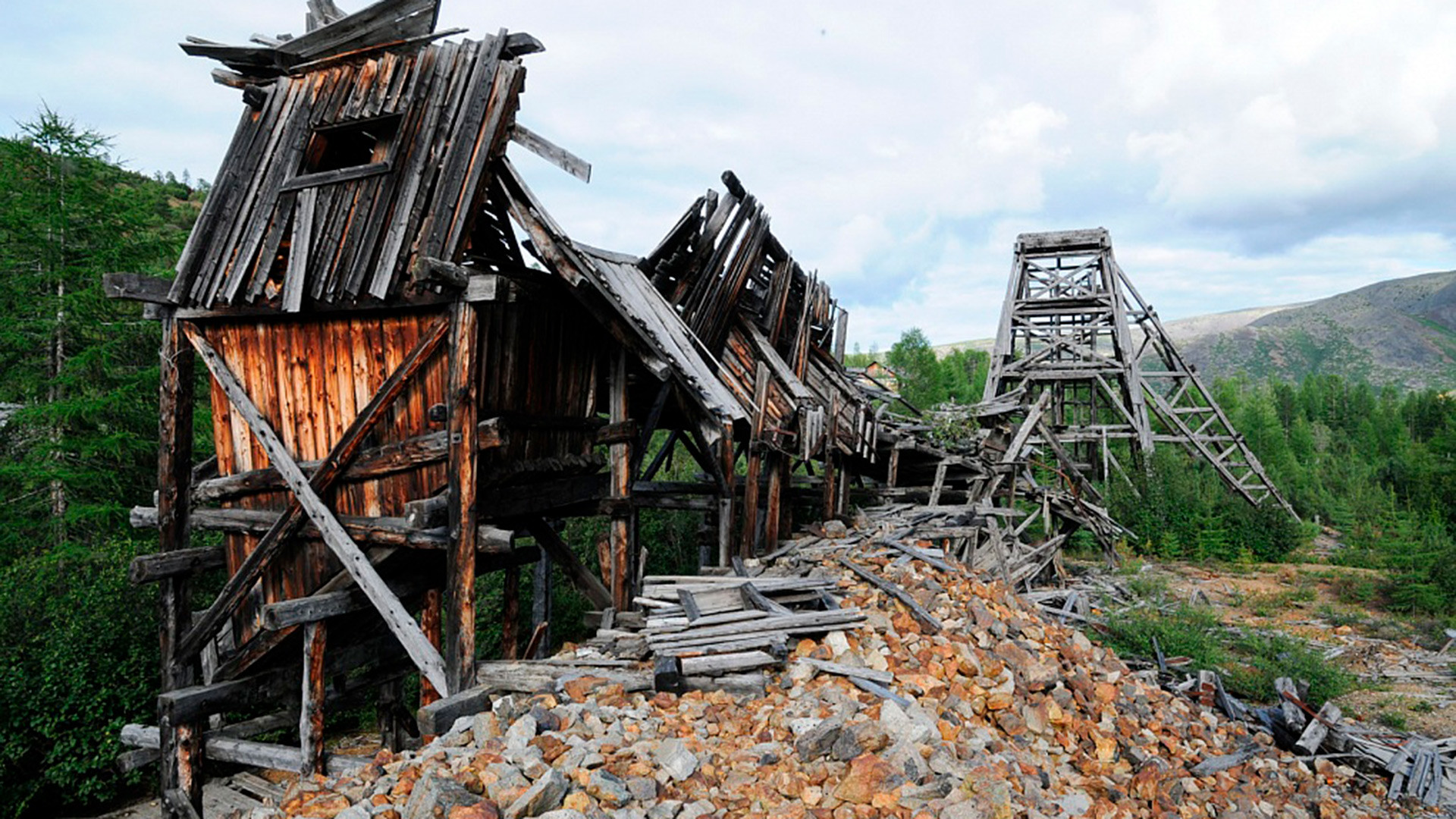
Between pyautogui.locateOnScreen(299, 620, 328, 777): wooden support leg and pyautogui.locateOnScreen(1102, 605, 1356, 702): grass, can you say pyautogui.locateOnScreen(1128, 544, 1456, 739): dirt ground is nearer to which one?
pyautogui.locateOnScreen(1102, 605, 1356, 702): grass

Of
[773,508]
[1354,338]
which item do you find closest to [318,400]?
[773,508]

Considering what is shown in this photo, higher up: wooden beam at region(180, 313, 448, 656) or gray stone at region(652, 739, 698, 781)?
wooden beam at region(180, 313, 448, 656)

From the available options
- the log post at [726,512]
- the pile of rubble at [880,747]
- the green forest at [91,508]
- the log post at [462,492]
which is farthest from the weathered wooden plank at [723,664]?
the green forest at [91,508]

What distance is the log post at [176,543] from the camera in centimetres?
707

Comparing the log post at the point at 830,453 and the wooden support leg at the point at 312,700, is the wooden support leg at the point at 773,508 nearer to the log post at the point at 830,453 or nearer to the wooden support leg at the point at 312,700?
the log post at the point at 830,453

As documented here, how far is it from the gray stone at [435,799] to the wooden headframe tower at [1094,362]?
23938mm

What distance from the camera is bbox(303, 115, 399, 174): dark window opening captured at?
7.18 metres

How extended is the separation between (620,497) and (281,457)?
130 inches

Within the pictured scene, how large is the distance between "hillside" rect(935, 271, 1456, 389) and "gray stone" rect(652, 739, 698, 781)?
10810 centimetres

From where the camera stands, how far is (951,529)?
12.5 meters

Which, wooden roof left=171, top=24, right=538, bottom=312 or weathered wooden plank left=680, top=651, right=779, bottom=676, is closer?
weathered wooden plank left=680, top=651, right=779, bottom=676

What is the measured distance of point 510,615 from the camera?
32.8ft

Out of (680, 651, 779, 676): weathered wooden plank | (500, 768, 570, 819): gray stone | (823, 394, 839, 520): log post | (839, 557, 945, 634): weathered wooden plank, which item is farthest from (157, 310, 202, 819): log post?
(823, 394, 839, 520): log post

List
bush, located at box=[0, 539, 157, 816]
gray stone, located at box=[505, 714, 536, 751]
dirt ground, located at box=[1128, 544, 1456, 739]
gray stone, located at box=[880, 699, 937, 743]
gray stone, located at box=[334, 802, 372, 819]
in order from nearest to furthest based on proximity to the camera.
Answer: gray stone, located at box=[334, 802, 372, 819] < gray stone, located at box=[505, 714, 536, 751] < gray stone, located at box=[880, 699, 937, 743] < dirt ground, located at box=[1128, 544, 1456, 739] < bush, located at box=[0, 539, 157, 816]
